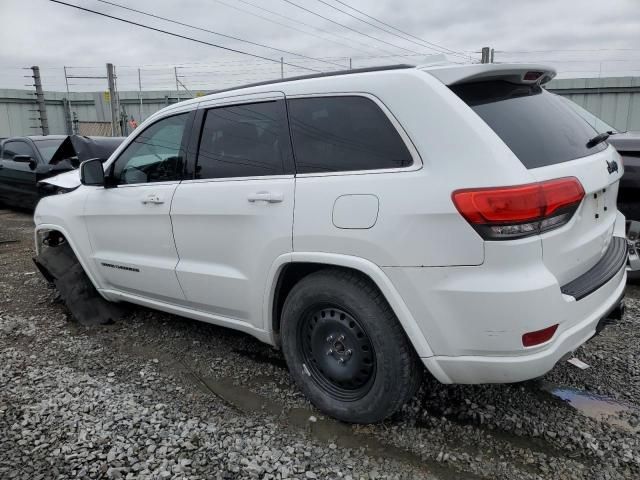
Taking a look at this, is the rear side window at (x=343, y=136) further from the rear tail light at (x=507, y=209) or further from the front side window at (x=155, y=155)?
the front side window at (x=155, y=155)

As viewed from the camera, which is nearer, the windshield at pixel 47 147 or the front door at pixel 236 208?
the front door at pixel 236 208

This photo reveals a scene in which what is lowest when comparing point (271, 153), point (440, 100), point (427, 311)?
point (427, 311)

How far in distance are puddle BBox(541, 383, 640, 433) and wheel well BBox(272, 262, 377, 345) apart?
1.59m

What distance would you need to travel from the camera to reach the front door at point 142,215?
3.47 metres

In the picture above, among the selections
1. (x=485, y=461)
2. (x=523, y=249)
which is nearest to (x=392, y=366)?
(x=485, y=461)

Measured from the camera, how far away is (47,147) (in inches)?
391

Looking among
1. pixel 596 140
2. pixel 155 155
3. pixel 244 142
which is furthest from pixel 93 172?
pixel 596 140

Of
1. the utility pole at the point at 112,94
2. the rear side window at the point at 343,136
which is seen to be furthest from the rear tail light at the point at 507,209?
the utility pole at the point at 112,94

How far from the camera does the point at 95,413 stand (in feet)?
9.68

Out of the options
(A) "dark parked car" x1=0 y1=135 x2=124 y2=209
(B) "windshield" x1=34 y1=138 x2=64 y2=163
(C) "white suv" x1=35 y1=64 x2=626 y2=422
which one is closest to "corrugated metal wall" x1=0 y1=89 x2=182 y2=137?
(A) "dark parked car" x1=0 y1=135 x2=124 y2=209

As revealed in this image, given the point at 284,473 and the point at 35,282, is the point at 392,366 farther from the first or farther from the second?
the point at 35,282

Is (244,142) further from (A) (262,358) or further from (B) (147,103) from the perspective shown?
(B) (147,103)

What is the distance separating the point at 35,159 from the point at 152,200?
301 inches

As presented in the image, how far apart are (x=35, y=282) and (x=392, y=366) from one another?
4.64 metres
